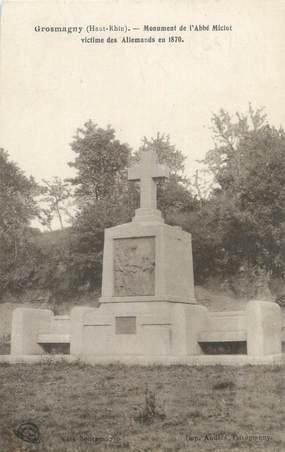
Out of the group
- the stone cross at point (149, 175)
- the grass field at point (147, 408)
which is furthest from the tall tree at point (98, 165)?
the grass field at point (147, 408)

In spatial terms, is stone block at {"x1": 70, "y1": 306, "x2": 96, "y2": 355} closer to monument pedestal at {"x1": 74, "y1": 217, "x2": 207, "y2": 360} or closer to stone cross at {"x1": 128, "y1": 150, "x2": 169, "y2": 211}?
monument pedestal at {"x1": 74, "y1": 217, "x2": 207, "y2": 360}

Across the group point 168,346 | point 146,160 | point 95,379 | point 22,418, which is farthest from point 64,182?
point 22,418

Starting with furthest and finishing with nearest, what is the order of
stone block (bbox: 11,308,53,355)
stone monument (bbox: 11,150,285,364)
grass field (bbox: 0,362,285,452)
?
stone block (bbox: 11,308,53,355) → stone monument (bbox: 11,150,285,364) → grass field (bbox: 0,362,285,452)

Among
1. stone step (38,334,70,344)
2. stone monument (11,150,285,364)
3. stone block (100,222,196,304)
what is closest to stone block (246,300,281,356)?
stone monument (11,150,285,364)

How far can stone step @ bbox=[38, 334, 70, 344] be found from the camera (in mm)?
11984

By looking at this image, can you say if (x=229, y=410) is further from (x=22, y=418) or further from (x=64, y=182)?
(x=64, y=182)

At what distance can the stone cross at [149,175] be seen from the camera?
1225 centimetres

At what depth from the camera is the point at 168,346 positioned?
10.6 metres

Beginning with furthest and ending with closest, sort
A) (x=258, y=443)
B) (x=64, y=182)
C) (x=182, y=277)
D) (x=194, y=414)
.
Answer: (x=64, y=182) → (x=182, y=277) → (x=194, y=414) → (x=258, y=443)

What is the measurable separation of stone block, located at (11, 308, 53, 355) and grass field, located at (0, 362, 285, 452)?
8.69ft

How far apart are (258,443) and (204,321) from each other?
6473 millimetres

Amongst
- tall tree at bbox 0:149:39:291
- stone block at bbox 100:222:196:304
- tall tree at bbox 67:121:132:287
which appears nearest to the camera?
A: stone block at bbox 100:222:196:304

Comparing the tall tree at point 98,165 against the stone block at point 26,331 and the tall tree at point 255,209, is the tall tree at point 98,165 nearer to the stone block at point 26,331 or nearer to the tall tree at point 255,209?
the tall tree at point 255,209

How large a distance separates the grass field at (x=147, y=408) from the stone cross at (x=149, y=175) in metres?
4.07
